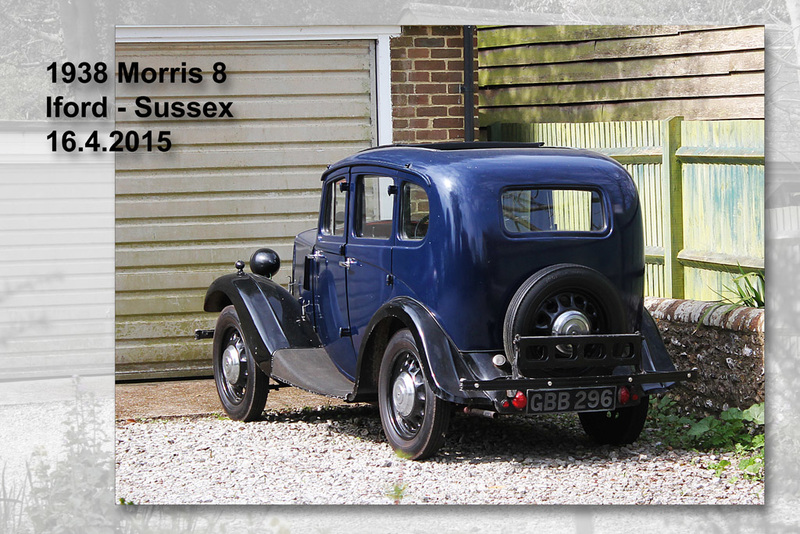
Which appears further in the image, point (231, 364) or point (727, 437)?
point (231, 364)

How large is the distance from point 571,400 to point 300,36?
12.0 feet

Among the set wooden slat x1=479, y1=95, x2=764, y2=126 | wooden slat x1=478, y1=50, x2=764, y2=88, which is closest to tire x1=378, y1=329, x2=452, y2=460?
wooden slat x1=479, y1=95, x2=764, y2=126

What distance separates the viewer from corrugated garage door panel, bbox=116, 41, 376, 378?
25.0 ft

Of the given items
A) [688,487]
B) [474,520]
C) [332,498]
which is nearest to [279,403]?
[332,498]

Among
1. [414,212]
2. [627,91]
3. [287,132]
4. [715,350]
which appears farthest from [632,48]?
[414,212]

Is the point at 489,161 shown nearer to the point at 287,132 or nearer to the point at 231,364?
the point at 231,364

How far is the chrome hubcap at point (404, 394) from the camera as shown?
5.38m

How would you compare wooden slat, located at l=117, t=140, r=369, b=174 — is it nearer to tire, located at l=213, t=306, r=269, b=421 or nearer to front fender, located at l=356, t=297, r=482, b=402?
tire, located at l=213, t=306, r=269, b=421

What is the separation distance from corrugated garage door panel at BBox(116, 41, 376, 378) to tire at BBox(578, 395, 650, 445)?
272cm

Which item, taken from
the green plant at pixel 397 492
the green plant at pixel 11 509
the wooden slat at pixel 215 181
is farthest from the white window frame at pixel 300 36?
the green plant at pixel 11 509

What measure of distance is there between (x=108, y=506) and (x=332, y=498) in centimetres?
109

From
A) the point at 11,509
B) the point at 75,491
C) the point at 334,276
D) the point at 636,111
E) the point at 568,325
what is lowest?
the point at 11,509

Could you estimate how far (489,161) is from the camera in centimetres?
535

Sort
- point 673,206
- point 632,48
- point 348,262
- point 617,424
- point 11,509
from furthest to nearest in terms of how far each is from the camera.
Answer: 1. point 632,48
2. point 673,206
3. point 348,262
4. point 617,424
5. point 11,509
